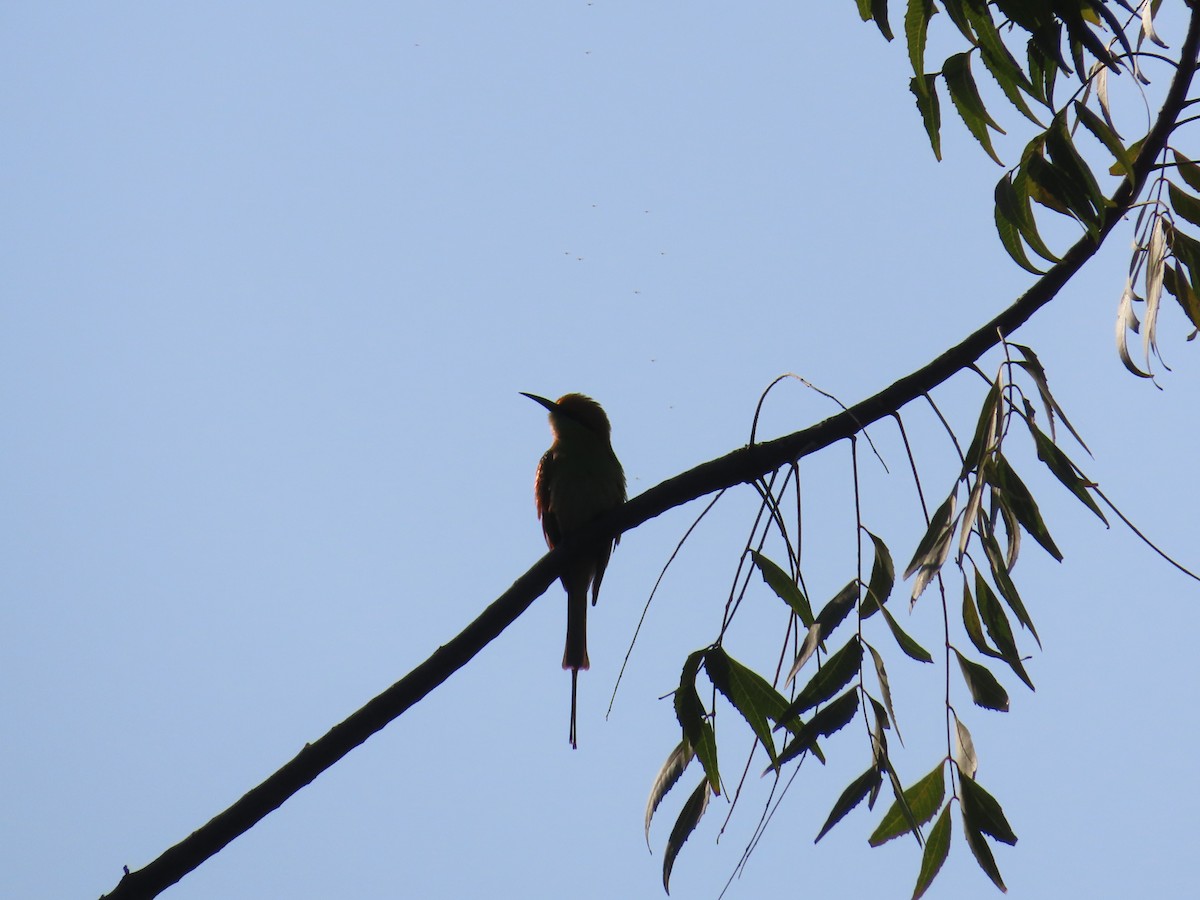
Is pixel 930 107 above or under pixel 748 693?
above

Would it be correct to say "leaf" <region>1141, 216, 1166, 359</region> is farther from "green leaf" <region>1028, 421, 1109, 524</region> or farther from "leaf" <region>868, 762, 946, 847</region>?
"leaf" <region>868, 762, 946, 847</region>

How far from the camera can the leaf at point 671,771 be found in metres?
2.08

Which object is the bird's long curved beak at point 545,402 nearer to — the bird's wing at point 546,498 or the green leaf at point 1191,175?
the bird's wing at point 546,498

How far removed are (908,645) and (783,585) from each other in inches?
9.4

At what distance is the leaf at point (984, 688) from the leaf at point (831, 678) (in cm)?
18

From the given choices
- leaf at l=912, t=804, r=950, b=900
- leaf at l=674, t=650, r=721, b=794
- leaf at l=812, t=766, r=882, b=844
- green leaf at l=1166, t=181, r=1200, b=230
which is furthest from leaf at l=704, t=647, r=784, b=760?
green leaf at l=1166, t=181, r=1200, b=230

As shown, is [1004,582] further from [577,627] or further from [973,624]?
[577,627]

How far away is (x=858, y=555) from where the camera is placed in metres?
1.91

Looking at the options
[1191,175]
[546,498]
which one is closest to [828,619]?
[1191,175]

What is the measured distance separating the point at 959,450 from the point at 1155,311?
0.56 meters

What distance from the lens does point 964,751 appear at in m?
1.83

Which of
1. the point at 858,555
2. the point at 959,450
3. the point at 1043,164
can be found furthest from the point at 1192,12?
the point at 858,555

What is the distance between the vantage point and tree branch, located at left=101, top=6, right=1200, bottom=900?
189 centimetres

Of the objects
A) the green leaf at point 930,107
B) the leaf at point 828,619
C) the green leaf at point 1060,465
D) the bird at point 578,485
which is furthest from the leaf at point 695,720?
the bird at point 578,485
